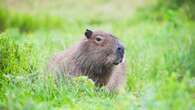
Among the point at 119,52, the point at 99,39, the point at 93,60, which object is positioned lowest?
the point at 93,60

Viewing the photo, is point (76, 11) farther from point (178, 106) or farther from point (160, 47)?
point (178, 106)

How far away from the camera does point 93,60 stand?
7.25m

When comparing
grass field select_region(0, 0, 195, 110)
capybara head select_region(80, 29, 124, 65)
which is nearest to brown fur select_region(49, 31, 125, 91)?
capybara head select_region(80, 29, 124, 65)

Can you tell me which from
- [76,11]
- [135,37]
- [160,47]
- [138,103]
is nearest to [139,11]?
[76,11]

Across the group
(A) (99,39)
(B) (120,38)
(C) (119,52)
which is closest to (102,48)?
(A) (99,39)

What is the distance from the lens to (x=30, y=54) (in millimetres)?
7438

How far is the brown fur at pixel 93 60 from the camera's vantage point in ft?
23.5

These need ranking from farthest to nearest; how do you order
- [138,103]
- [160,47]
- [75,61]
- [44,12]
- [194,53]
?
[44,12], [160,47], [194,53], [75,61], [138,103]

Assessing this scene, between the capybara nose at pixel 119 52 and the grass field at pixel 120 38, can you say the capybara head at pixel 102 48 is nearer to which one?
the capybara nose at pixel 119 52

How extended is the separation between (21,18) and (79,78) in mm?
8277

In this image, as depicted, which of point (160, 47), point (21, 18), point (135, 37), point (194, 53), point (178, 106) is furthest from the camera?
point (21, 18)

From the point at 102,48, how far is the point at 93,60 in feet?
0.54

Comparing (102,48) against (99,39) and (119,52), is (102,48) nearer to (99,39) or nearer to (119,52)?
(99,39)

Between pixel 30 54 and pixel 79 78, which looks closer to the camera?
pixel 79 78
